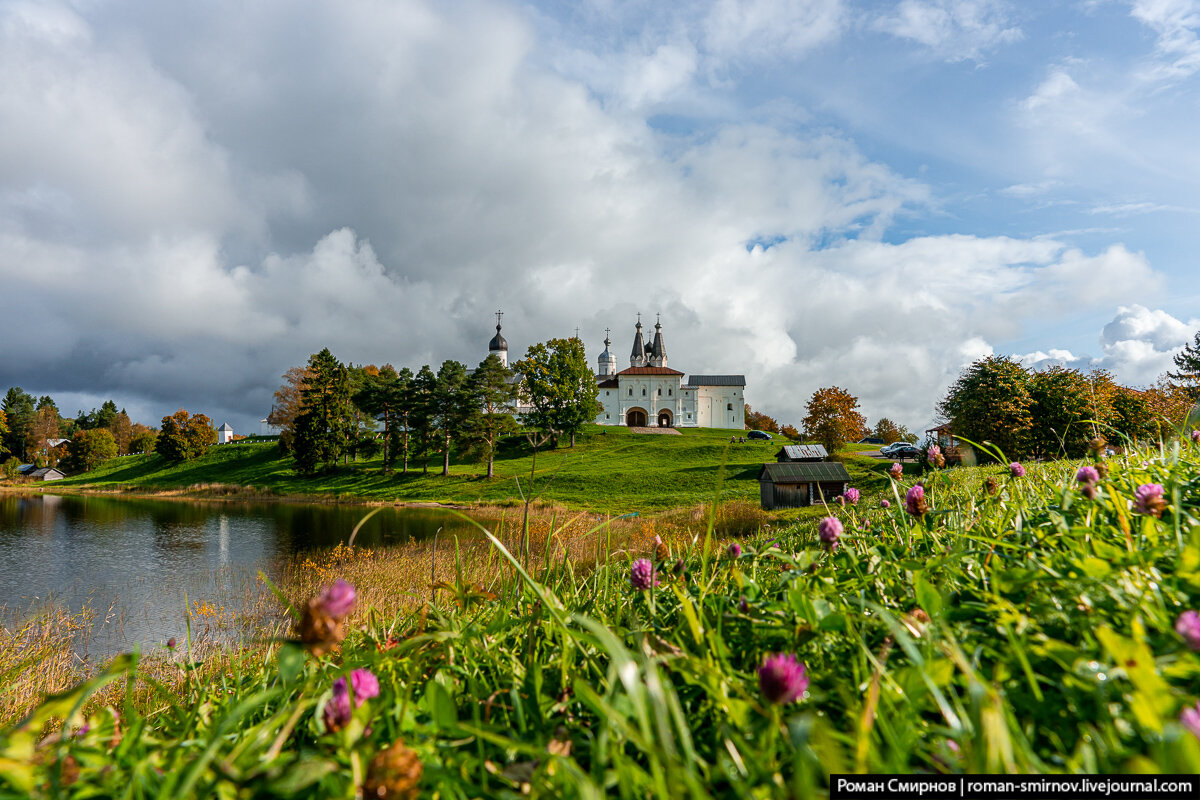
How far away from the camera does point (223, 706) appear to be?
54.9 inches

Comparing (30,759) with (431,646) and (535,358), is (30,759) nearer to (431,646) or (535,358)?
(431,646)

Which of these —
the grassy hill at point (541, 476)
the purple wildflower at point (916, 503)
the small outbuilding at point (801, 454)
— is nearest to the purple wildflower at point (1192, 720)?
the purple wildflower at point (916, 503)

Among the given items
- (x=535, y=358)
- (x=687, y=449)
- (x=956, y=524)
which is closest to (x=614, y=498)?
(x=687, y=449)

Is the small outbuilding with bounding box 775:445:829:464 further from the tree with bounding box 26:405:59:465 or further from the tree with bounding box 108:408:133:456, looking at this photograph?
the tree with bounding box 26:405:59:465

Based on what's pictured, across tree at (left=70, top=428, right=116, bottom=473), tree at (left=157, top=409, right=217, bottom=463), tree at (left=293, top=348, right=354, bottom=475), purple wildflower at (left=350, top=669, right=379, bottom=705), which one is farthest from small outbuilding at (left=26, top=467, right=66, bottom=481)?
purple wildflower at (left=350, top=669, right=379, bottom=705)

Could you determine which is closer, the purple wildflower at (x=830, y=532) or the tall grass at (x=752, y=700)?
the tall grass at (x=752, y=700)

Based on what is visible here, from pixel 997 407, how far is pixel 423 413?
3731 centimetres

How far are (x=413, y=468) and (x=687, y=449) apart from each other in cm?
2496

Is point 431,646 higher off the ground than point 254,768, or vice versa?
point 254,768

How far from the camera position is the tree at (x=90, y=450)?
65775 mm

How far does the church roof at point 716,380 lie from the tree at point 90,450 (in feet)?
252

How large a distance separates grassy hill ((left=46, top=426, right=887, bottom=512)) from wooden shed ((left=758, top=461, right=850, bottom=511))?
15.3 ft

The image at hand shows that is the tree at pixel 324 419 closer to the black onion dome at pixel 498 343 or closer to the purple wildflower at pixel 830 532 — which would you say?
the black onion dome at pixel 498 343

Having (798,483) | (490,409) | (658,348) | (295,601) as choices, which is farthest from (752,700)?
(658,348)
